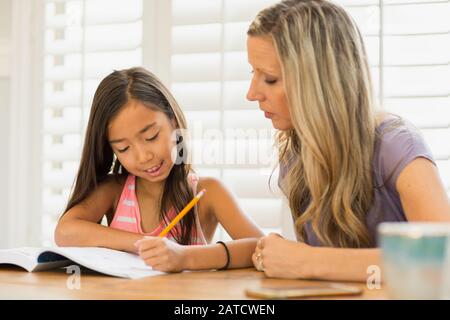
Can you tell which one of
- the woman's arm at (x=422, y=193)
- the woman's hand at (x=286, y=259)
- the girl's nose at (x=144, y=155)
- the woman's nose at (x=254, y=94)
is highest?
the woman's nose at (x=254, y=94)

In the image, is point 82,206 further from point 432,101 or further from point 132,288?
point 432,101

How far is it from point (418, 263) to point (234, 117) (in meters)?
1.61

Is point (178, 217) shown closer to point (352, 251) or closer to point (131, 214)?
point (352, 251)

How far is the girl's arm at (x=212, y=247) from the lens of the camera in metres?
1.18

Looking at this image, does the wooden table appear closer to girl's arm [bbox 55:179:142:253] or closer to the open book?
the open book

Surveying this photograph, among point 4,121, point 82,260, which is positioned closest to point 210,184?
point 82,260

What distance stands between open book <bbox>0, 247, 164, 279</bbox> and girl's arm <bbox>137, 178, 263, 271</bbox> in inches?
1.3

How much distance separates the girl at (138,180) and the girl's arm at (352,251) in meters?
0.48

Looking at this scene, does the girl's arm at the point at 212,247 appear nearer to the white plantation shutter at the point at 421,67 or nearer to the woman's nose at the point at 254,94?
the woman's nose at the point at 254,94

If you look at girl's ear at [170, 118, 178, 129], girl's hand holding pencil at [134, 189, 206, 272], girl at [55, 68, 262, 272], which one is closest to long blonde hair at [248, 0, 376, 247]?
girl's hand holding pencil at [134, 189, 206, 272]

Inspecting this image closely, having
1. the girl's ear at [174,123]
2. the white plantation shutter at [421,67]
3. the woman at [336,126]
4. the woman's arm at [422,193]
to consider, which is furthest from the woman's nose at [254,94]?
the white plantation shutter at [421,67]

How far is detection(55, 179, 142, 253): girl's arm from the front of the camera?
1.50 m

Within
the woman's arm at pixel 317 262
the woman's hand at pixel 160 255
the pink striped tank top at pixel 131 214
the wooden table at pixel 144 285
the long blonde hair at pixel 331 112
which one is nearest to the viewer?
the wooden table at pixel 144 285

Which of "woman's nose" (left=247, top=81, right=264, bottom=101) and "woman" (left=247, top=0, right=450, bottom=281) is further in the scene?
"woman's nose" (left=247, top=81, right=264, bottom=101)
